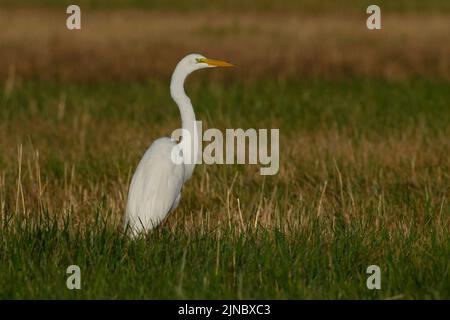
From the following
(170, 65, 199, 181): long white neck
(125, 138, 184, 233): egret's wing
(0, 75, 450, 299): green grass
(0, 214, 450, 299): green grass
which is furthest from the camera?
(170, 65, 199, 181): long white neck

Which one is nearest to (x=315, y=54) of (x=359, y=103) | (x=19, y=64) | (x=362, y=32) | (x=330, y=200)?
(x=362, y=32)

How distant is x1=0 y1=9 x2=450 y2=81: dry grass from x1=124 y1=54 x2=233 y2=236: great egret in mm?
13222

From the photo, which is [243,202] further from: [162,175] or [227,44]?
[227,44]

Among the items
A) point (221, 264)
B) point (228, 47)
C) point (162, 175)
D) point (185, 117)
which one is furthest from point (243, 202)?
point (228, 47)

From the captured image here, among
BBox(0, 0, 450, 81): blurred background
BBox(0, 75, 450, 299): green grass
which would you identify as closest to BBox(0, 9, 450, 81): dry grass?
BBox(0, 0, 450, 81): blurred background

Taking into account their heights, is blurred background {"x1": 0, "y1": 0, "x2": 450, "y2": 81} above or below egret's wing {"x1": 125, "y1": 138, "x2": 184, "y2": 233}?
above

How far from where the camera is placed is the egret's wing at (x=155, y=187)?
7125 mm

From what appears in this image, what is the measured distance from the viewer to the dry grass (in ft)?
75.3

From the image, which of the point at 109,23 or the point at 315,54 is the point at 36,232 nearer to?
the point at 315,54

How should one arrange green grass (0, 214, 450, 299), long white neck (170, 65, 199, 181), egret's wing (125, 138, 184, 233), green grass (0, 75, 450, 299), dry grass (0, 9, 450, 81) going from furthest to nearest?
dry grass (0, 9, 450, 81), long white neck (170, 65, 199, 181), egret's wing (125, 138, 184, 233), green grass (0, 75, 450, 299), green grass (0, 214, 450, 299)

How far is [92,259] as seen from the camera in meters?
6.23

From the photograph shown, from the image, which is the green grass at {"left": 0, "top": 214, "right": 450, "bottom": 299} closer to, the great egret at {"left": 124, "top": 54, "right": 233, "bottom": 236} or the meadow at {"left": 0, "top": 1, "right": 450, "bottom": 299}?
the meadow at {"left": 0, "top": 1, "right": 450, "bottom": 299}

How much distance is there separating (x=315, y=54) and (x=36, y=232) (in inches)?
728

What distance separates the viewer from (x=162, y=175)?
7266 millimetres
